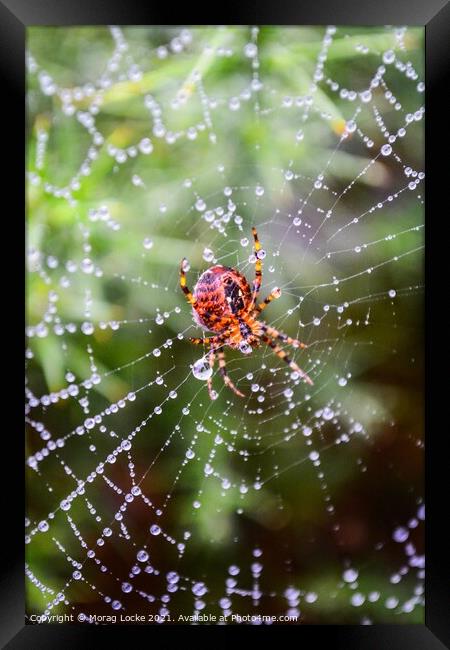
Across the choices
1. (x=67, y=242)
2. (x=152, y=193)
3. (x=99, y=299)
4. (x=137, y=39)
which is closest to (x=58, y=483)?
(x=99, y=299)

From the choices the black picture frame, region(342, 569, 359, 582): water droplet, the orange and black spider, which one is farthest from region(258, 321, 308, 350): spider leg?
region(342, 569, 359, 582): water droplet

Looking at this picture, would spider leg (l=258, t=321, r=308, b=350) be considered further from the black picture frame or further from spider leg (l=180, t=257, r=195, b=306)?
the black picture frame

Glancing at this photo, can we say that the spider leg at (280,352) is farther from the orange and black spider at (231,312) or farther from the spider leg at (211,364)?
the spider leg at (211,364)
